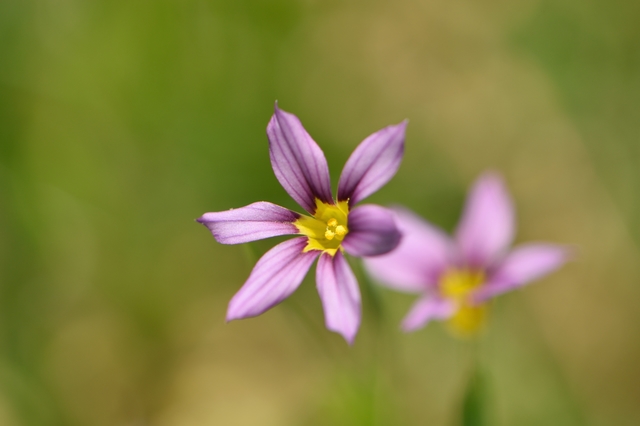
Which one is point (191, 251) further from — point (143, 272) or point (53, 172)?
point (53, 172)

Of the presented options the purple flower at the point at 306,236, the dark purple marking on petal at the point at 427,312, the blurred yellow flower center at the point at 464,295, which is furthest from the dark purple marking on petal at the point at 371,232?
the blurred yellow flower center at the point at 464,295

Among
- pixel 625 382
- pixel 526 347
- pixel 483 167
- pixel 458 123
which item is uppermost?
pixel 458 123

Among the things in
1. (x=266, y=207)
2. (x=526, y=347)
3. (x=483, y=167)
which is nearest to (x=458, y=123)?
(x=483, y=167)

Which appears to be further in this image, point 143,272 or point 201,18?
point 201,18

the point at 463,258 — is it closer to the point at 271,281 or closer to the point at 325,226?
the point at 325,226

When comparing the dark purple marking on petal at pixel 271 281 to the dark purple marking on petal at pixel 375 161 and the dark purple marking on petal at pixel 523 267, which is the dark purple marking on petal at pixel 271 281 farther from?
the dark purple marking on petal at pixel 523 267

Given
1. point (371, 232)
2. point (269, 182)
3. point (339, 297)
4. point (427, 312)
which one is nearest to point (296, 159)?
point (371, 232)

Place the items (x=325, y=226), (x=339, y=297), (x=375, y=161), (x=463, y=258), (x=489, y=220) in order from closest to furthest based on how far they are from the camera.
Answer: (x=339, y=297) < (x=375, y=161) < (x=325, y=226) < (x=489, y=220) < (x=463, y=258)
